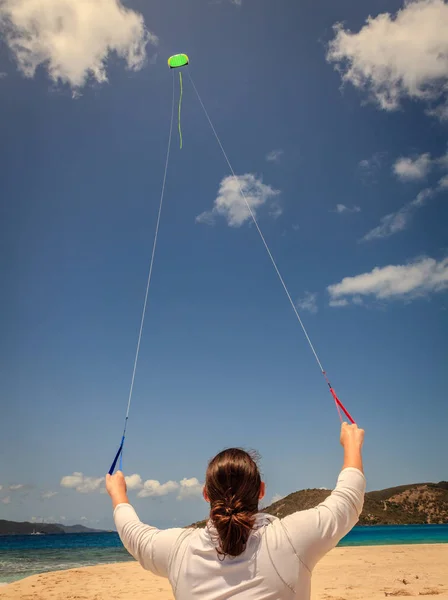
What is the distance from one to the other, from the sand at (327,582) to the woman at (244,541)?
8.52 metres

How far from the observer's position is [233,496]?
1.39 meters

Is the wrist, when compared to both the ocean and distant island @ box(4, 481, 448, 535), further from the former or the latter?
distant island @ box(4, 481, 448, 535)

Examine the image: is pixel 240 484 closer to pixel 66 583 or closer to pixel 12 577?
pixel 66 583

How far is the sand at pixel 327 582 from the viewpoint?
981 centimetres

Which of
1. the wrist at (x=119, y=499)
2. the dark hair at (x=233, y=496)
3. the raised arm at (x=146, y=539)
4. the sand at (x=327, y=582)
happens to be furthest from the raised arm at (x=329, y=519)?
the sand at (x=327, y=582)

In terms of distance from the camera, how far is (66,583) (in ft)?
40.8

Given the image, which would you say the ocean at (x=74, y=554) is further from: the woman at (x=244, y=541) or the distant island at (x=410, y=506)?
the distant island at (x=410, y=506)

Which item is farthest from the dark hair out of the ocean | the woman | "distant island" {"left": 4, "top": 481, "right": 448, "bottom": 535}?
"distant island" {"left": 4, "top": 481, "right": 448, "bottom": 535}

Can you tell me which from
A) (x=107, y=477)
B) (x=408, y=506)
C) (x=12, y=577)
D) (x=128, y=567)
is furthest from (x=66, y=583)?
(x=408, y=506)

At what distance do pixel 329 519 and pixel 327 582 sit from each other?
451 inches

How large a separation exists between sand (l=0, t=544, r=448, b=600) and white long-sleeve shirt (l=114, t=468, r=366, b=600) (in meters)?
8.52

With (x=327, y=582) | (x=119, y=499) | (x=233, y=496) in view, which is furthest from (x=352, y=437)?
(x=327, y=582)

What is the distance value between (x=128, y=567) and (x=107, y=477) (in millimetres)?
16495

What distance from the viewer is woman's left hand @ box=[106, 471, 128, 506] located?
Answer: 1.68 meters
